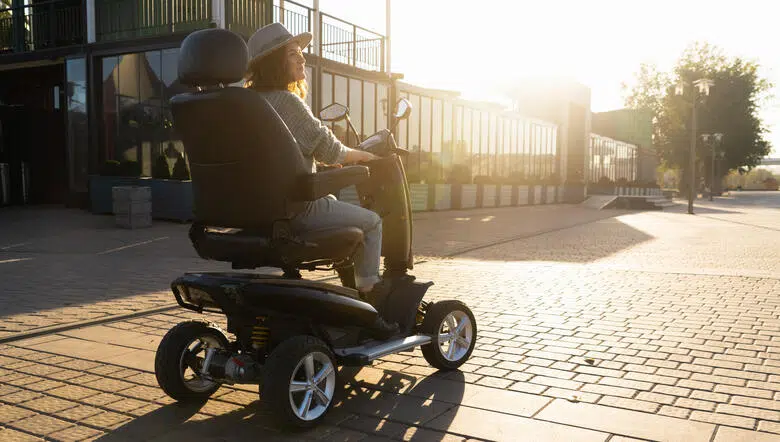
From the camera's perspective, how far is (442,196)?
26.8 m

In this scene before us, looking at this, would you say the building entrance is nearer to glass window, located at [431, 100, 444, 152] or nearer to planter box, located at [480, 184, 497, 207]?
glass window, located at [431, 100, 444, 152]

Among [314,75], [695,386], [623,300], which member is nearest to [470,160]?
[314,75]

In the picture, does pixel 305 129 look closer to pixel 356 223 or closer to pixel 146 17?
pixel 356 223

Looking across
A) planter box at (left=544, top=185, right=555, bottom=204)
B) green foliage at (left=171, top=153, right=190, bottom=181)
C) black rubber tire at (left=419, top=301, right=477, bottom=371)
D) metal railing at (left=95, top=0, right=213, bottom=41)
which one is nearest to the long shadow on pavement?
black rubber tire at (left=419, top=301, right=477, bottom=371)

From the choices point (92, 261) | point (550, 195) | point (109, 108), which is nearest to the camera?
point (92, 261)

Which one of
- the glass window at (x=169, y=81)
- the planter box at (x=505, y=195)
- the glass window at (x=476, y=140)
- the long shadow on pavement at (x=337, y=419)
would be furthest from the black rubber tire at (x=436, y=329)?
the planter box at (x=505, y=195)

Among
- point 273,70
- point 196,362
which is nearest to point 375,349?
point 196,362

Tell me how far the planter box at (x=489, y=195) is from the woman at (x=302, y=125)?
27.7 meters

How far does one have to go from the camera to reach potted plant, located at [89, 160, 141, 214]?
17625 millimetres

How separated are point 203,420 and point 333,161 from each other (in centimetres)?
130

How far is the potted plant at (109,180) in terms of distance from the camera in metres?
17.6

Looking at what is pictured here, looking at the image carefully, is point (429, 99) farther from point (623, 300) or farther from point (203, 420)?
point (203, 420)

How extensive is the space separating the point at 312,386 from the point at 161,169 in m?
15.0

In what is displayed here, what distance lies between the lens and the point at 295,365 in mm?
2969
